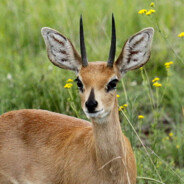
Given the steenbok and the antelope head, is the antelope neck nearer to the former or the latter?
the steenbok

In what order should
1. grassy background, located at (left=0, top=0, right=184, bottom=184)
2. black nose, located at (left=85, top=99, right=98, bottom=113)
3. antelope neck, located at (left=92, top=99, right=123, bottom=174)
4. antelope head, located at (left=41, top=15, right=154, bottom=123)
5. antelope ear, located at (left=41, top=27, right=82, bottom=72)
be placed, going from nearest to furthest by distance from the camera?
1. black nose, located at (left=85, top=99, right=98, bottom=113)
2. antelope head, located at (left=41, top=15, right=154, bottom=123)
3. antelope neck, located at (left=92, top=99, right=123, bottom=174)
4. antelope ear, located at (left=41, top=27, right=82, bottom=72)
5. grassy background, located at (left=0, top=0, right=184, bottom=184)

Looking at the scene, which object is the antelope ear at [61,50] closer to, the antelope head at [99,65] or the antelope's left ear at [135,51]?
the antelope head at [99,65]

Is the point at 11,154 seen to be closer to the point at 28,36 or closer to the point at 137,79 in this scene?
the point at 137,79

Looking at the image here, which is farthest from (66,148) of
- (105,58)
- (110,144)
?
(105,58)

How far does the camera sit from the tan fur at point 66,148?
5.45m

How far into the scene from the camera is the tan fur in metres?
5.45

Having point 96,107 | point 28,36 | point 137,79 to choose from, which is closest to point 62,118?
point 96,107

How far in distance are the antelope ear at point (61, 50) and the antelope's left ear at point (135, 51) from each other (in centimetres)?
39

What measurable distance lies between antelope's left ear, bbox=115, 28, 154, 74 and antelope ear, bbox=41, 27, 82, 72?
1.29 ft

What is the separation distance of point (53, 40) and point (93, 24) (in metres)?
4.01

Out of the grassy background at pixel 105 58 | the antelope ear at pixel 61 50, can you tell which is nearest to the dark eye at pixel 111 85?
the antelope ear at pixel 61 50

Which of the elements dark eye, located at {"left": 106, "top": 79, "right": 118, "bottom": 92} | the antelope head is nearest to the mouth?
the antelope head

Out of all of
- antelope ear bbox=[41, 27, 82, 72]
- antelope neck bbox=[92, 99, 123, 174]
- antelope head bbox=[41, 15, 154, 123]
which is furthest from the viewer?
antelope ear bbox=[41, 27, 82, 72]

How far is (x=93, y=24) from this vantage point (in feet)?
31.9
